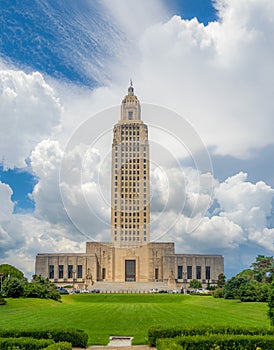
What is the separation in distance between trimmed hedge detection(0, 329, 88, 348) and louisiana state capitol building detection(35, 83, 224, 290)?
266 ft

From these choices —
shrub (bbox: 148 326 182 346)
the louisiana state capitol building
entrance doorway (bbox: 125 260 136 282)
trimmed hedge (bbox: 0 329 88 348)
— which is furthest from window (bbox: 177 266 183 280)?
trimmed hedge (bbox: 0 329 88 348)

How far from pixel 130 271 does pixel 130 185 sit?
73.8 feet

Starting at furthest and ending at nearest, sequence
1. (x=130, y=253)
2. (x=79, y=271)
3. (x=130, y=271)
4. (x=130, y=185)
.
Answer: (x=130, y=185) < (x=130, y=253) < (x=130, y=271) < (x=79, y=271)

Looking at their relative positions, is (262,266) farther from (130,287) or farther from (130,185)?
(130,185)

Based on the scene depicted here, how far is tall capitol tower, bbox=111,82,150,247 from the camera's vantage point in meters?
114

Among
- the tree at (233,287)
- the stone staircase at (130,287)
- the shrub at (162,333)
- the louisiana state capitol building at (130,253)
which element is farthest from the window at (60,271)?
the shrub at (162,333)

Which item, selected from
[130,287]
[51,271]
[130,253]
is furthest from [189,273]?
[51,271]

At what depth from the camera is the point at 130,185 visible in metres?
116

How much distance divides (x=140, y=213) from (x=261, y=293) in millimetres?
70539

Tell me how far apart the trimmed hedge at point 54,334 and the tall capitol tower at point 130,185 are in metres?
94.5

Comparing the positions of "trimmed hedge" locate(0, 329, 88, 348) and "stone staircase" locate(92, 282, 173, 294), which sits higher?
"trimmed hedge" locate(0, 329, 88, 348)

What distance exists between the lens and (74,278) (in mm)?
106125

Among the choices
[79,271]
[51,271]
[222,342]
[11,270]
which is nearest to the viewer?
[222,342]

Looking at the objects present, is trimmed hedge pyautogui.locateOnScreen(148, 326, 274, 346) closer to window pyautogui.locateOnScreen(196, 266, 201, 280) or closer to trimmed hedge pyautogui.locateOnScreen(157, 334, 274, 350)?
trimmed hedge pyautogui.locateOnScreen(157, 334, 274, 350)
